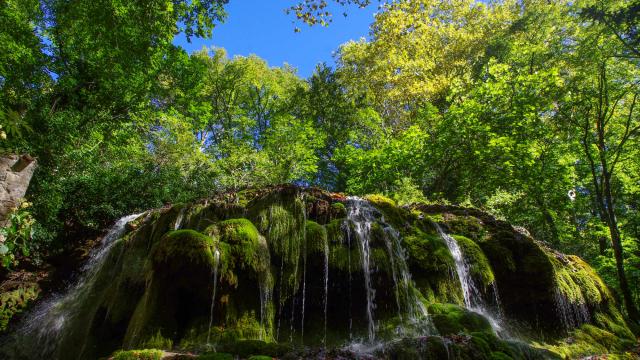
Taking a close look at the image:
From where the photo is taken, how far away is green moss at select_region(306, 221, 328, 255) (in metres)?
7.43

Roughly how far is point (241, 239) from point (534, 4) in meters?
24.2

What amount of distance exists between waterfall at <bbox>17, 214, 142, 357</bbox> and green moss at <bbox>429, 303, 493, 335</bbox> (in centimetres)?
789

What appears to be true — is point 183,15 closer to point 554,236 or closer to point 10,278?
point 10,278

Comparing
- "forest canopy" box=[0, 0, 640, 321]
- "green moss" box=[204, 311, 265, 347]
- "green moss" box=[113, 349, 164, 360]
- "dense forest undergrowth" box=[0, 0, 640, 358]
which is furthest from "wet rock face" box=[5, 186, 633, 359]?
"forest canopy" box=[0, 0, 640, 321]

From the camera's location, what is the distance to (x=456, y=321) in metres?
6.25

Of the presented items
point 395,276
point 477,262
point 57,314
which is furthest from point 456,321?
point 57,314

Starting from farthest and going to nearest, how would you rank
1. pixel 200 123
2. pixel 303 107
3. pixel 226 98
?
pixel 226 98
pixel 303 107
pixel 200 123

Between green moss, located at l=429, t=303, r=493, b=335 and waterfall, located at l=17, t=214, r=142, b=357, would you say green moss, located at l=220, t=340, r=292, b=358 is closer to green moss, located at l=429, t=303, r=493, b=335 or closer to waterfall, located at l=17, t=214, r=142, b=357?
green moss, located at l=429, t=303, r=493, b=335

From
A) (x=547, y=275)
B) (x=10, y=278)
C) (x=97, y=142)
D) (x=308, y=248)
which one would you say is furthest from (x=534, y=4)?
(x=10, y=278)

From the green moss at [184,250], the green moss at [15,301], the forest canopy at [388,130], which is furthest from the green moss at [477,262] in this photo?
the green moss at [15,301]

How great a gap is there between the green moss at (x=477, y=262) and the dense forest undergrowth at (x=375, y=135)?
9.40 ft

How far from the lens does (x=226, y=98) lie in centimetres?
2830

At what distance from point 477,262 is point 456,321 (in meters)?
2.76

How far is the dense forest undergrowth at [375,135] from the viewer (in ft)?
34.7
